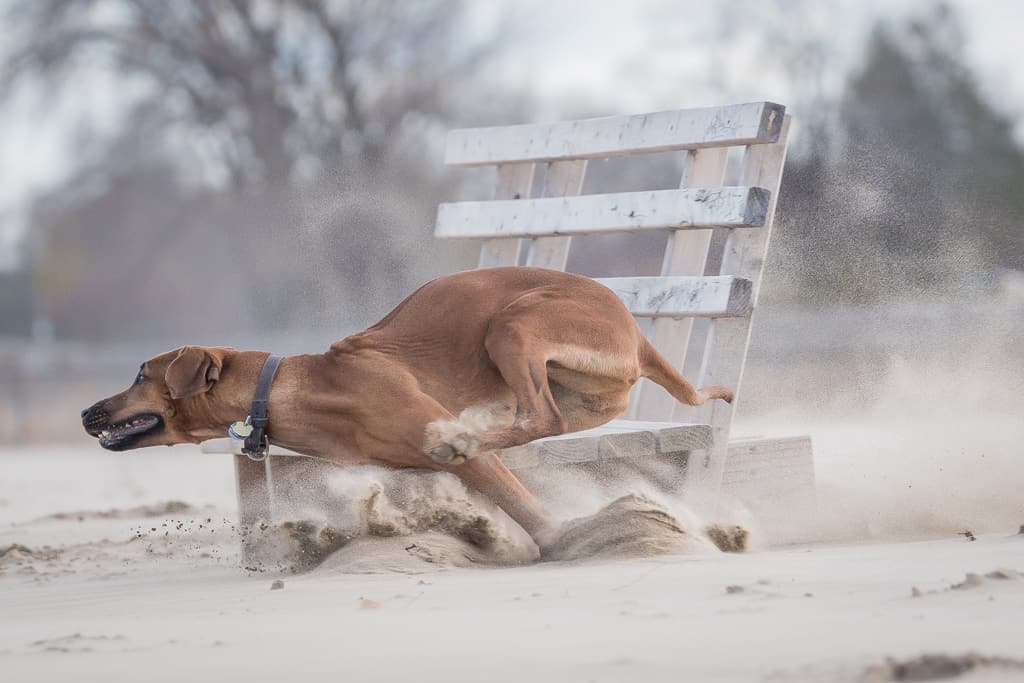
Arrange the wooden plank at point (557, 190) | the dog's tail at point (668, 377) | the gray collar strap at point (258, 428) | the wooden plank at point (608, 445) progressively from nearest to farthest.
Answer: the gray collar strap at point (258, 428)
the wooden plank at point (608, 445)
the dog's tail at point (668, 377)
the wooden plank at point (557, 190)

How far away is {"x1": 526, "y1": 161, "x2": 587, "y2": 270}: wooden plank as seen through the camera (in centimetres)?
584

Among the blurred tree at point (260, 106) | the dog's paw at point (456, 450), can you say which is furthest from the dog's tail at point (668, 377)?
the blurred tree at point (260, 106)

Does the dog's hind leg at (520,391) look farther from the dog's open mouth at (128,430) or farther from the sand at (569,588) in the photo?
the dog's open mouth at (128,430)

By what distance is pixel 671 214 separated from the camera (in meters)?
5.19

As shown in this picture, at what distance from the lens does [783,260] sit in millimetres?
12586

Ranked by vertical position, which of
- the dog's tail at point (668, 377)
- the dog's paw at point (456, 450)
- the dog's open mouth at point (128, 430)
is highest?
the dog's tail at point (668, 377)

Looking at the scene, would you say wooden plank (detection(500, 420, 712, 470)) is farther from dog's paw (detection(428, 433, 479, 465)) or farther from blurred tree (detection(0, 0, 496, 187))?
blurred tree (detection(0, 0, 496, 187))

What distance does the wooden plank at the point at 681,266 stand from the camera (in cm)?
521

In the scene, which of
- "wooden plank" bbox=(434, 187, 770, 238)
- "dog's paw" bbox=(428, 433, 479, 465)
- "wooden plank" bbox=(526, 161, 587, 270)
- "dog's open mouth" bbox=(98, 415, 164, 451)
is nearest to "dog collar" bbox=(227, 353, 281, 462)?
"dog's open mouth" bbox=(98, 415, 164, 451)

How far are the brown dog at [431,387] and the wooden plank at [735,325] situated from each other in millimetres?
504

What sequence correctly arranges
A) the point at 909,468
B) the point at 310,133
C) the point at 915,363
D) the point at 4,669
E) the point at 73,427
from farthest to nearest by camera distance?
the point at 310,133, the point at 73,427, the point at 915,363, the point at 909,468, the point at 4,669

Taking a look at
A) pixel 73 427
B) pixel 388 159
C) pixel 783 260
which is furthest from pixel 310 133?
pixel 783 260

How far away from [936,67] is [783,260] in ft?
31.1

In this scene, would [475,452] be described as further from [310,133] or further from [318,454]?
[310,133]
